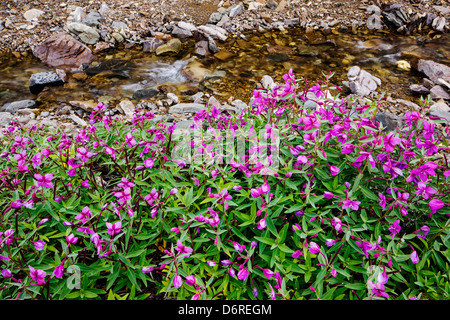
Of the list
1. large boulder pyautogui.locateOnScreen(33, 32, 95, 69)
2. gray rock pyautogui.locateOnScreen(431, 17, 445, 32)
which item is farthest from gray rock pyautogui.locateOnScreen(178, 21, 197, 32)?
gray rock pyautogui.locateOnScreen(431, 17, 445, 32)

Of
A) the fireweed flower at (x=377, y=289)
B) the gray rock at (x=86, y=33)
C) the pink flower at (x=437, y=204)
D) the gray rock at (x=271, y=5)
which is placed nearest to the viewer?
the fireweed flower at (x=377, y=289)

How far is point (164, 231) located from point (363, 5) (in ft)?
38.5

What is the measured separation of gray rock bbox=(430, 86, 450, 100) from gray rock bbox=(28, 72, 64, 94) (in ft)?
29.6

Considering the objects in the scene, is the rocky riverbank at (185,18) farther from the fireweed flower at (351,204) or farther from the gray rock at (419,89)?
the fireweed flower at (351,204)

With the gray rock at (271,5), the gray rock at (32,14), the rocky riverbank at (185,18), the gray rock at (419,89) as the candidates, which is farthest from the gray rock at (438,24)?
the gray rock at (32,14)

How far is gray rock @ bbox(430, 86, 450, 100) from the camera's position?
254 inches

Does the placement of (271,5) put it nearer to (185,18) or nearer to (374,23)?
(185,18)

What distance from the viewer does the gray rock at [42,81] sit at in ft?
25.0

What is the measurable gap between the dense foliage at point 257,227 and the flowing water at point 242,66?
4852mm

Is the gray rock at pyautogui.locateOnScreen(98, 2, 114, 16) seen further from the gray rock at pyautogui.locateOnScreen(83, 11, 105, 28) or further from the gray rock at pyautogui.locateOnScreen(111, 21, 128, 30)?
the gray rock at pyautogui.locateOnScreen(111, 21, 128, 30)

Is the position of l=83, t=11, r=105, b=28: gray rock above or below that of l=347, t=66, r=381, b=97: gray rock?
above

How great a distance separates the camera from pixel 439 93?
652 centimetres

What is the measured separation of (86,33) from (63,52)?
112 cm

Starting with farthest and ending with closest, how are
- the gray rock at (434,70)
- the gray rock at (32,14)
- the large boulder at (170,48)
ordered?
the gray rock at (32,14) → the large boulder at (170,48) → the gray rock at (434,70)
